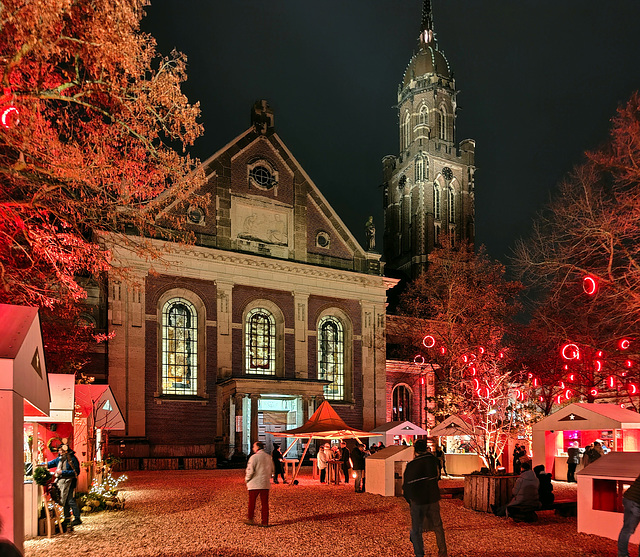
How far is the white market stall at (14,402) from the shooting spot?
646cm

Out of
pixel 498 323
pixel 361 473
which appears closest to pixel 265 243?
pixel 498 323

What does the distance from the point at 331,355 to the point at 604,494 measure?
26.2 metres

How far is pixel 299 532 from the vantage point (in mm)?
11375

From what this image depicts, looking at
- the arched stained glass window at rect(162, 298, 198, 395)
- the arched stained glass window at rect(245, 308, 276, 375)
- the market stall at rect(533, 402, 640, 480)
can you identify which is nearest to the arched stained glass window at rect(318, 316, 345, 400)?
the arched stained glass window at rect(245, 308, 276, 375)

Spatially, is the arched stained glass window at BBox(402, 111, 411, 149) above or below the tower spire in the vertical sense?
below

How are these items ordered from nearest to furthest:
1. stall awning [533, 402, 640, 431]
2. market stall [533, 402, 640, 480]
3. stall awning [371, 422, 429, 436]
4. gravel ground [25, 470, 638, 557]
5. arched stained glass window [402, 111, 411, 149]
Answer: gravel ground [25, 470, 638, 557] < stall awning [533, 402, 640, 431] < market stall [533, 402, 640, 480] < stall awning [371, 422, 429, 436] < arched stained glass window [402, 111, 411, 149]

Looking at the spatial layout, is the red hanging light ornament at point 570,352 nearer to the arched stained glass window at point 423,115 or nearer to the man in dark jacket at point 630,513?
the man in dark jacket at point 630,513

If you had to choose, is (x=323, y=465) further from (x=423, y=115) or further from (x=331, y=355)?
(x=423, y=115)

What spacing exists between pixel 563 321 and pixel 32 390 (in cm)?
3083

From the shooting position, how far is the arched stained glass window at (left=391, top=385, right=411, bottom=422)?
40781 millimetres

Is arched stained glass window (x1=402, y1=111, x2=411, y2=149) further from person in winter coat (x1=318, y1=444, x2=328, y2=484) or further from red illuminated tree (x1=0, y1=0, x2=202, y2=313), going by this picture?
red illuminated tree (x1=0, y1=0, x2=202, y2=313)

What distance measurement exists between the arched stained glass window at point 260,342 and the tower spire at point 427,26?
1616 inches

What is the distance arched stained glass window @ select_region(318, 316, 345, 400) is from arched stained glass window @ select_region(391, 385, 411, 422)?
536 centimetres

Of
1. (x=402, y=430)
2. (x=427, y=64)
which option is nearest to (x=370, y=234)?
(x=402, y=430)
